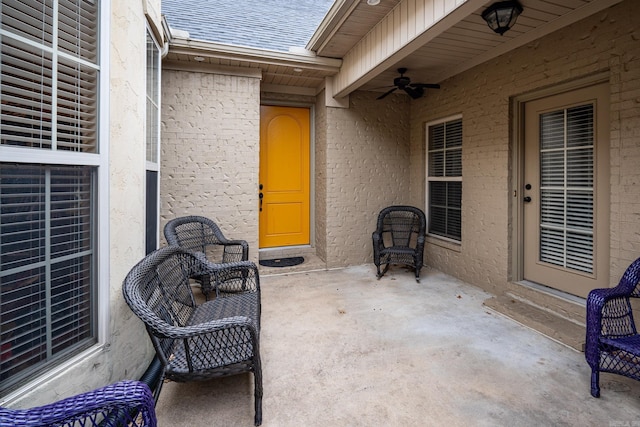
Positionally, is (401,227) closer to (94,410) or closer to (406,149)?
(406,149)

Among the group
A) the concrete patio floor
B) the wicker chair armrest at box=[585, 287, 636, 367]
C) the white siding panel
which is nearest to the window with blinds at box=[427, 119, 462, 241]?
the concrete patio floor

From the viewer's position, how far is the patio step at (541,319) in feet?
8.08

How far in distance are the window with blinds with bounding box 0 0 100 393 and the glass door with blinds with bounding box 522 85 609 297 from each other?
3.64 m

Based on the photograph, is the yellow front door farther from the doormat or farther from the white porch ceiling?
the white porch ceiling

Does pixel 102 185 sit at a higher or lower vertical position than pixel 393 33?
lower

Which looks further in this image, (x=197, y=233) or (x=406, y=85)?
(x=406, y=85)

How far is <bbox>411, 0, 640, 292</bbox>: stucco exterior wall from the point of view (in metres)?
2.36

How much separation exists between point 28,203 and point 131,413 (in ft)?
3.06

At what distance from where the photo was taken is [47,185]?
1368 millimetres

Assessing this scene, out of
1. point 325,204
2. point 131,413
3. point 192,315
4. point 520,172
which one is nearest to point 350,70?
point 325,204

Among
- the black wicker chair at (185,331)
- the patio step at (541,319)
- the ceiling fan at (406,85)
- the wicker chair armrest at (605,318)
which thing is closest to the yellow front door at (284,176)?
the ceiling fan at (406,85)

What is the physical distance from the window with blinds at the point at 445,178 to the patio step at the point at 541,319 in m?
1.19

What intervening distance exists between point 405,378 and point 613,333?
4.54 feet

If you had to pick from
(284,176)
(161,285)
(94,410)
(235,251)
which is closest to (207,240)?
(235,251)
